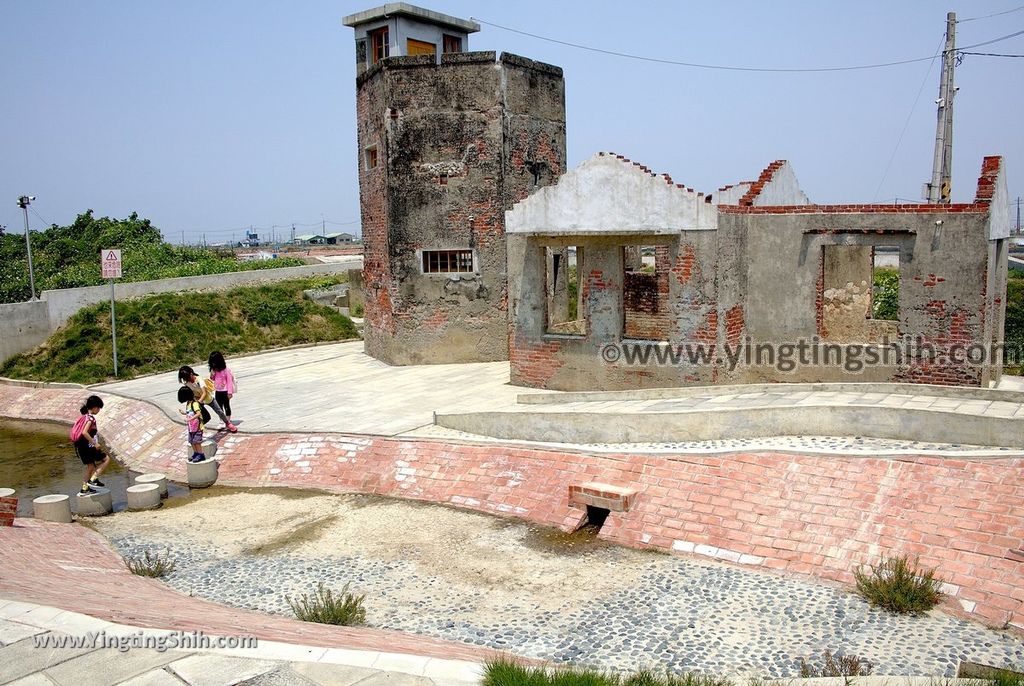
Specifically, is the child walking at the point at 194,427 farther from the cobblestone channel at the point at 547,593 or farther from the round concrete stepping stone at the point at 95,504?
the cobblestone channel at the point at 547,593

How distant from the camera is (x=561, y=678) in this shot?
17.7 ft

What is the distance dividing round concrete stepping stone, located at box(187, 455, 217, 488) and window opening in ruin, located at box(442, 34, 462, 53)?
1249 centimetres

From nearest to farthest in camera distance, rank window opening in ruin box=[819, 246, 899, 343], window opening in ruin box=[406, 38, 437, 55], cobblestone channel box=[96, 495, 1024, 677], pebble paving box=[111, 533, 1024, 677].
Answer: pebble paving box=[111, 533, 1024, 677] → cobblestone channel box=[96, 495, 1024, 677] → window opening in ruin box=[819, 246, 899, 343] → window opening in ruin box=[406, 38, 437, 55]

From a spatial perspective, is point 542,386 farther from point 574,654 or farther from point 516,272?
point 574,654

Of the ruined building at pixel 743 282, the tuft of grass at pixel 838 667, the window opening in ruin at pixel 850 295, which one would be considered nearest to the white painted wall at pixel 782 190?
the ruined building at pixel 743 282

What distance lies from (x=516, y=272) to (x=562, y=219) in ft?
4.54

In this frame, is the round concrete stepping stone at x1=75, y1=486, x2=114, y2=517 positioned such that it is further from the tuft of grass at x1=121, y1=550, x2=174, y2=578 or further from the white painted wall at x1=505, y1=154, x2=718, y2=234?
the white painted wall at x1=505, y1=154, x2=718, y2=234

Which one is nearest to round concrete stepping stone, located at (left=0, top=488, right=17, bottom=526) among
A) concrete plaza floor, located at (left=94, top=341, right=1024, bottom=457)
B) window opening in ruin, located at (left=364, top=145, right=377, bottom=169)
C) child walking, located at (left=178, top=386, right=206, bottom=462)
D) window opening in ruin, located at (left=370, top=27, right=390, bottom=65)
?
child walking, located at (left=178, top=386, right=206, bottom=462)

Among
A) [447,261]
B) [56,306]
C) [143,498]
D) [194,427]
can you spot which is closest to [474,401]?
[194,427]

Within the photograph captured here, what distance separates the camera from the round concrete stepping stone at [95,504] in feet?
36.7

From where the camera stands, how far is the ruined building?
39.6 ft

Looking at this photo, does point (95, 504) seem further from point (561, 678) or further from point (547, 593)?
point (561, 678)

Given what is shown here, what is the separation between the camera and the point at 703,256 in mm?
13273

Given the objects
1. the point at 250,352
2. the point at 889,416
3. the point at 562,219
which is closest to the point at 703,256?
the point at 562,219
